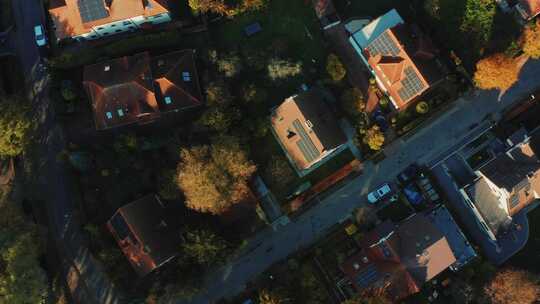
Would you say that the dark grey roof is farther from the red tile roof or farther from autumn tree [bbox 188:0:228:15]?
autumn tree [bbox 188:0:228:15]

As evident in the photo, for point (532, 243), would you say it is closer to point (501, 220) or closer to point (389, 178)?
point (501, 220)

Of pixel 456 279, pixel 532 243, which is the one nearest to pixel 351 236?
pixel 456 279

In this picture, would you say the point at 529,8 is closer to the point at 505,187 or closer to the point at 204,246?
the point at 505,187

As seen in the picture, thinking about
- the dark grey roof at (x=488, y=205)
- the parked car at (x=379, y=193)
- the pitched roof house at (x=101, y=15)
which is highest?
the pitched roof house at (x=101, y=15)

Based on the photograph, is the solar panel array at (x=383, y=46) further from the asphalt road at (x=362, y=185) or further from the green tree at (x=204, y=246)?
the green tree at (x=204, y=246)

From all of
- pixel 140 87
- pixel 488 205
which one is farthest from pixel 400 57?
pixel 140 87

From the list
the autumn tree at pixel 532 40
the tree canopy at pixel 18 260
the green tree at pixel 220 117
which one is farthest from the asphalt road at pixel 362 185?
the tree canopy at pixel 18 260
